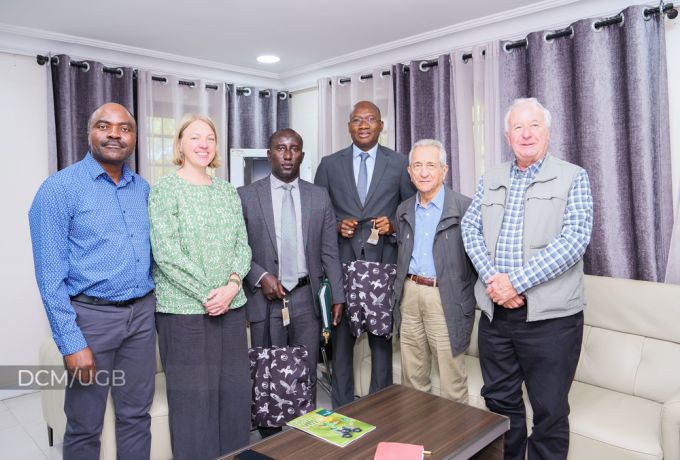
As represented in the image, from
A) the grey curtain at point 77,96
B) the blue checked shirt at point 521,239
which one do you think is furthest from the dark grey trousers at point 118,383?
the grey curtain at point 77,96

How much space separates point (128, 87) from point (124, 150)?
Answer: 214 cm

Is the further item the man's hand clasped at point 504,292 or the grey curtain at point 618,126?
the grey curtain at point 618,126

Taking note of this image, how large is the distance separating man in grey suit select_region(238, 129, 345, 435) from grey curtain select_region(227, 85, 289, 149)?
2277 mm

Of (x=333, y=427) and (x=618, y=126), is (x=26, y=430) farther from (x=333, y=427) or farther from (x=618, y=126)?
(x=618, y=126)

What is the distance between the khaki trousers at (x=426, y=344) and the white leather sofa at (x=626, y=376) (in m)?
0.24

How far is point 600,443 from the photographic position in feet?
6.51

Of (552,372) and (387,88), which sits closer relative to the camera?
(552,372)

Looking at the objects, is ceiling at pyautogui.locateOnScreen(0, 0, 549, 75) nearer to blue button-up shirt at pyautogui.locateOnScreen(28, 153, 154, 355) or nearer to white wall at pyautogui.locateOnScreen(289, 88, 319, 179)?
white wall at pyautogui.locateOnScreen(289, 88, 319, 179)

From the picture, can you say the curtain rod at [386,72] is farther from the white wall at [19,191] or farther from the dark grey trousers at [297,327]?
the white wall at [19,191]

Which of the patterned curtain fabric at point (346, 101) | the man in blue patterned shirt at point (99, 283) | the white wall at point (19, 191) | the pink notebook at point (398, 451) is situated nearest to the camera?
the pink notebook at point (398, 451)

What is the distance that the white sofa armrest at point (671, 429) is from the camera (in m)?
1.82

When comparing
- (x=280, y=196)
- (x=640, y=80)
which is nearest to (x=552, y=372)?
(x=280, y=196)

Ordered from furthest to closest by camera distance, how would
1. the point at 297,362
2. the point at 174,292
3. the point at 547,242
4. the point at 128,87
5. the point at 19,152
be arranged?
the point at 128,87, the point at 19,152, the point at 297,362, the point at 174,292, the point at 547,242

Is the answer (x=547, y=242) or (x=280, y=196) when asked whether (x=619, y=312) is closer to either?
(x=547, y=242)
